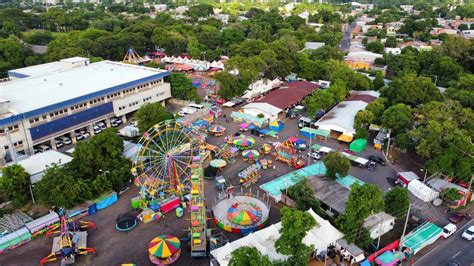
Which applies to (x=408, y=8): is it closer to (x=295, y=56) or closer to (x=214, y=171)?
(x=295, y=56)

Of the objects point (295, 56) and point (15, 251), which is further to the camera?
point (295, 56)

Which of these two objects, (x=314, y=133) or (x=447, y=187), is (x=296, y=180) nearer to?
(x=314, y=133)

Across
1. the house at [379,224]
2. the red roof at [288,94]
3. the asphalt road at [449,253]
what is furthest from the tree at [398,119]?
the house at [379,224]

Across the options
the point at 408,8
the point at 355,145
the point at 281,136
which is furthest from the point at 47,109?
the point at 408,8

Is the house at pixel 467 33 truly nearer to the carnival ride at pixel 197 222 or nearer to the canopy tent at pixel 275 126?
the canopy tent at pixel 275 126

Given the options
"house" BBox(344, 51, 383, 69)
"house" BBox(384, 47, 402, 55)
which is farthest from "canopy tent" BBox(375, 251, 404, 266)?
"house" BBox(384, 47, 402, 55)

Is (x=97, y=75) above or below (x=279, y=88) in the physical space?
above

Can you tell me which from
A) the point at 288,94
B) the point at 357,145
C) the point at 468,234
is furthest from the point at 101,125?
the point at 468,234
